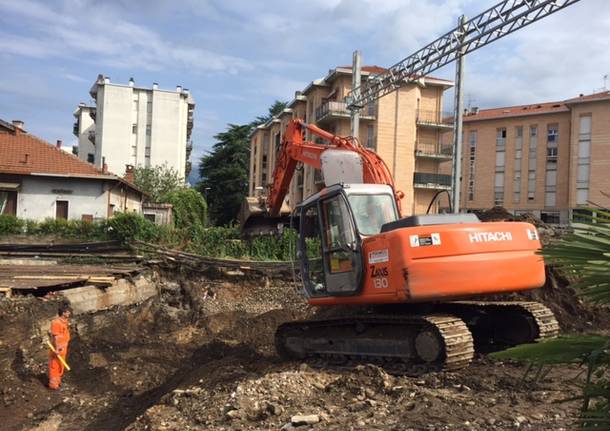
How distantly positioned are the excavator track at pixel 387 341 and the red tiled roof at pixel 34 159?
68.6ft

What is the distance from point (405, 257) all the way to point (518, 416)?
2164 mm

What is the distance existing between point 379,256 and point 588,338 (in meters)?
5.15

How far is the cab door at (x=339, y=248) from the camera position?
7367mm

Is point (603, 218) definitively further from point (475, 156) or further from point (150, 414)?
point (475, 156)

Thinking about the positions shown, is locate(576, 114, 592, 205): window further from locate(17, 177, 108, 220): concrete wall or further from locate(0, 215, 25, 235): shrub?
locate(0, 215, 25, 235): shrub

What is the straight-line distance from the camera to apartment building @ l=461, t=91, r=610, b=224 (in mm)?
48781

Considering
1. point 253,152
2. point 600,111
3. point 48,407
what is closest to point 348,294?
point 48,407

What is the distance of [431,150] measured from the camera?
44875 millimetres

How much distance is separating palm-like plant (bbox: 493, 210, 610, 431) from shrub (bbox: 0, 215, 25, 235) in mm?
22933

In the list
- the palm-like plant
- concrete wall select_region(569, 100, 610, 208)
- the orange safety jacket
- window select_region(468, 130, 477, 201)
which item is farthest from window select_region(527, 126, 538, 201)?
the palm-like plant

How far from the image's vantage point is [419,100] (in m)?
44.6

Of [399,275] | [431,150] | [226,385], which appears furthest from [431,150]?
[226,385]

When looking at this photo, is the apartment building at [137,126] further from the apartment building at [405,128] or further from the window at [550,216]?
the window at [550,216]

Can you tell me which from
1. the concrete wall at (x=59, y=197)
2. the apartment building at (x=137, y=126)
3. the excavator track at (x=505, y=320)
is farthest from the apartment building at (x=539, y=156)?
the excavator track at (x=505, y=320)
